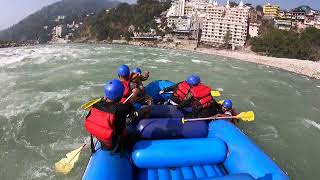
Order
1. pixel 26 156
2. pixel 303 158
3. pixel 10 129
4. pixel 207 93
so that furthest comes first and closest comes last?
pixel 10 129 → pixel 303 158 → pixel 26 156 → pixel 207 93

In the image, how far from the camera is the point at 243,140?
5.52 metres

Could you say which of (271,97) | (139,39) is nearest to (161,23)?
Answer: (139,39)

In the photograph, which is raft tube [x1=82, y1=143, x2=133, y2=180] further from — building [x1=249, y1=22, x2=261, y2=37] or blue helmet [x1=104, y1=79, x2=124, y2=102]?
building [x1=249, y1=22, x2=261, y2=37]

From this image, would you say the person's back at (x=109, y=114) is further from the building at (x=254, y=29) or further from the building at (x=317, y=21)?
the building at (x=317, y=21)

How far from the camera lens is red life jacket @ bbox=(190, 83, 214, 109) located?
21.7 feet

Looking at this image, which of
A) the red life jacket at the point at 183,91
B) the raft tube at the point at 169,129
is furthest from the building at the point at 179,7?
the raft tube at the point at 169,129

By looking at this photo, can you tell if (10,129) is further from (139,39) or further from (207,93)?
(139,39)

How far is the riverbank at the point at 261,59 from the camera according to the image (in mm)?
40969

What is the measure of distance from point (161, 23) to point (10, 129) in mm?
80209

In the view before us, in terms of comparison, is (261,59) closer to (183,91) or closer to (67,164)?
(183,91)

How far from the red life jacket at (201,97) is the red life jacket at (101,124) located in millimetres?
2572

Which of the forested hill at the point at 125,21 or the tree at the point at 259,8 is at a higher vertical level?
the tree at the point at 259,8

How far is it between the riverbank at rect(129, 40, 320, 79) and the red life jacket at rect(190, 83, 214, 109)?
1292 inches

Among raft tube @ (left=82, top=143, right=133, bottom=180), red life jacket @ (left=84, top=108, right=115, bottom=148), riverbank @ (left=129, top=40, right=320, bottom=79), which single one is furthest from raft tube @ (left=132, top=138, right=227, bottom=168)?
riverbank @ (left=129, top=40, right=320, bottom=79)
